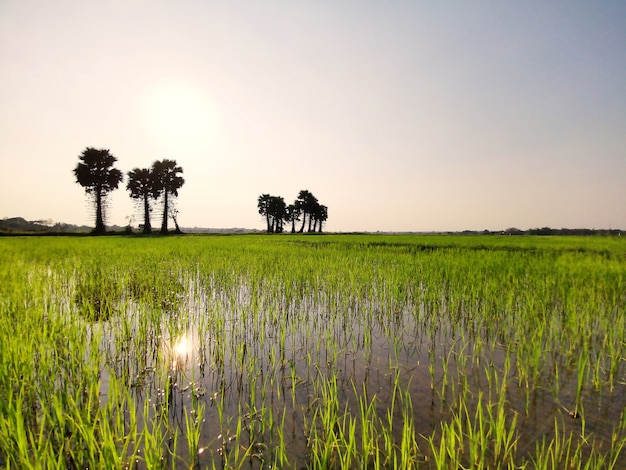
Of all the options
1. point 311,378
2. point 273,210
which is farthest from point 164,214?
point 311,378

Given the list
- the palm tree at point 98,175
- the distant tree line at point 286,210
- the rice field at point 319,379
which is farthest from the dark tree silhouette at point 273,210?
the rice field at point 319,379

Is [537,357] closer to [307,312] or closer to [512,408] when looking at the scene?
[512,408]

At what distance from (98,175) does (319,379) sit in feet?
152

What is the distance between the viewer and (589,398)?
8.36 ft

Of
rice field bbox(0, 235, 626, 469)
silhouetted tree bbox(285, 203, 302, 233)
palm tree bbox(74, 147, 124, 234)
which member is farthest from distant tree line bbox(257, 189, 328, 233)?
rice field bbox(0, 235, 626, 469)

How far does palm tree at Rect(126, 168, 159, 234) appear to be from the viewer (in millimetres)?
42031

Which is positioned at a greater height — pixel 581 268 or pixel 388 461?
pixel 581 268

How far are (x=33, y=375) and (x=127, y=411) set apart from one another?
37.4 inches

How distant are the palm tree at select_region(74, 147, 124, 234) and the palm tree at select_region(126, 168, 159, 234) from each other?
2282 millimetres

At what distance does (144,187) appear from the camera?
42.7 meters

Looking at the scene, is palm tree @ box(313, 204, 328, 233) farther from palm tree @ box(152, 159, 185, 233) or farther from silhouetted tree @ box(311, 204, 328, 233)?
palm tree @ box(152, 159, 185, 233)

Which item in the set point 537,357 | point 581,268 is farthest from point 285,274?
point 581,268

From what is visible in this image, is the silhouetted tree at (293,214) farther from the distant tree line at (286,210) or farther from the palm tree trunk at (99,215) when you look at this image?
the palm tree trunk at (99,215)

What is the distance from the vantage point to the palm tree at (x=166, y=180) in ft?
141
